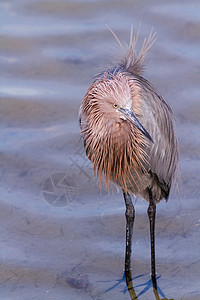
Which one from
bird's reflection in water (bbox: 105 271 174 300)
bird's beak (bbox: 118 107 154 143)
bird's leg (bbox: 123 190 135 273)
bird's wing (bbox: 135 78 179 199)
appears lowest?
bird's reflection in water (bbox: 105 271 174 300)

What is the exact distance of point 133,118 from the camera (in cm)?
405

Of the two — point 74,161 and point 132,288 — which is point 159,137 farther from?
point 74,161

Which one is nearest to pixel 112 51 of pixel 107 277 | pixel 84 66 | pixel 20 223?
pixel 84 66

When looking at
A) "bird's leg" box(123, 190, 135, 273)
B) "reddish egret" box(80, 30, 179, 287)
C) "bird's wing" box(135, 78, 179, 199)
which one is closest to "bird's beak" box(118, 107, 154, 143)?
"reddish egret" box(80, 30, 179, 287)

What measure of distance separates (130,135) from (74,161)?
1793mm

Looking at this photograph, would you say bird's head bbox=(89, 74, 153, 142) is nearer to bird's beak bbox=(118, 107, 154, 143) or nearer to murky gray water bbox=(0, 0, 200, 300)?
bird's beak bbox=(118, 107, 154, 143)

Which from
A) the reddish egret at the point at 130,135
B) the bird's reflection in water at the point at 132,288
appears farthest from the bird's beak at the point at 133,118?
the bird's reflection in water at the point at 132,288

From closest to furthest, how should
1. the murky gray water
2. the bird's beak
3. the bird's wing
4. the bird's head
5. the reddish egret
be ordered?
1. the bird's beak
2. the bird's head
3. the reddish egret
4. the bird's wing
5. the murky gray water

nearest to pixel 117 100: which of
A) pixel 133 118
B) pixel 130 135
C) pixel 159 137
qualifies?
pixel 133 118

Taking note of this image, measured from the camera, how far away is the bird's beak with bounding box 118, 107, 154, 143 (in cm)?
399

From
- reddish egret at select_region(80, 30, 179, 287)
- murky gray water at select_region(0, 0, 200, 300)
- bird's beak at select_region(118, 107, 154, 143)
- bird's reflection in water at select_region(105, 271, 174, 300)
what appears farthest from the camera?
murky gray water at select_region(0, 0, 200, 300)

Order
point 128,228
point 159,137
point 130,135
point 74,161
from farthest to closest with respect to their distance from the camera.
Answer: point 74,161 < point 128,228 < point 159,137 < point 130,135

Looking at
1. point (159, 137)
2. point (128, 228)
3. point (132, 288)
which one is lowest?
point (132, 288)

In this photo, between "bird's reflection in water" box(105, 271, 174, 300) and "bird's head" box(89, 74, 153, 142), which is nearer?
"bird's head" box(89, 74, 153, 142)
